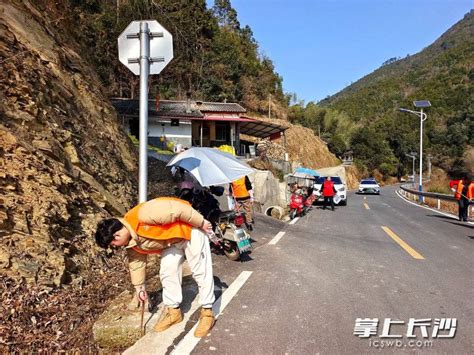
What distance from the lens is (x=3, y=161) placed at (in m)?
4.59

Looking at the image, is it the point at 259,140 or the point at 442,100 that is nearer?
the point at 259,140

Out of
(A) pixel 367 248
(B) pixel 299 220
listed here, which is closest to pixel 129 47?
(A) pixel 367 248

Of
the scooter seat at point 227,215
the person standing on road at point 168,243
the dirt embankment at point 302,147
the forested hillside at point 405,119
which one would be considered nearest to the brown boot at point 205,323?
the person standing on road at point 168,243

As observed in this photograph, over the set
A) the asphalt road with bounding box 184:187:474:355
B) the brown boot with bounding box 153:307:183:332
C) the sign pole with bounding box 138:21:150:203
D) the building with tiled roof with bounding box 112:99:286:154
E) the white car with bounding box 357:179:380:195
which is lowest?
the white car with bounding box 357:179:380:195

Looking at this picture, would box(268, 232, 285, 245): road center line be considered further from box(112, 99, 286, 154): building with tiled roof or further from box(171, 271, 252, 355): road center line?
box(112, 99, 286, 154): building with tiled roof

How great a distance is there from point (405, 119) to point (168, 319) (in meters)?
106

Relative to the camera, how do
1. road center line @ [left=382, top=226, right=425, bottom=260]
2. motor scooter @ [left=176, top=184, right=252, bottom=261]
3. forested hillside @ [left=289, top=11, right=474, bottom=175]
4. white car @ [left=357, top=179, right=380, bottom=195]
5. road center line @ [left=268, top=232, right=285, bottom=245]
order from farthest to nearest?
forested hillside @ [left=289, top=11, right=474, bottom=175]
white car @ [left=357, top=179, right=380, bottom=195]
road center line @ [left=268, top=232, right=285, bottom=245]
road center line @ [left=382, top=226, right=425, bottom=260]
motor scooter @ [left=176, top=184, right=252, bottom=261]

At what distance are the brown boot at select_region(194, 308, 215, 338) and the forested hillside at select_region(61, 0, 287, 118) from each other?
4614 millimetres

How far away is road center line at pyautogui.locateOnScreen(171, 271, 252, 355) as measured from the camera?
340 cm

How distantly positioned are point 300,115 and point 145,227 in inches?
2571

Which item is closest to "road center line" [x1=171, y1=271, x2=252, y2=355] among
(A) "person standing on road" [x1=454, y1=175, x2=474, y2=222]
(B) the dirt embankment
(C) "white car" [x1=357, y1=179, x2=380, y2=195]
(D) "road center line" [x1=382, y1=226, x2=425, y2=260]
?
(D) "road center line" [x1=382, y1=226, x2=425, y2=260]

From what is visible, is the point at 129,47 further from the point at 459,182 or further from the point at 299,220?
the point at 459,182

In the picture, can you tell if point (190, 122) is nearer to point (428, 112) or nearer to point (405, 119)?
point (405, 119)

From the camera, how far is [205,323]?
3.75 meters
